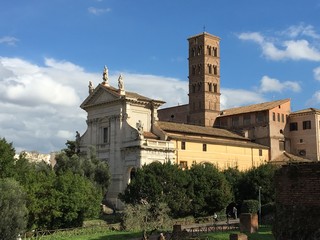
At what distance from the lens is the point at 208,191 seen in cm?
5206

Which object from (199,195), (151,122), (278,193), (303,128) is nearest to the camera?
(278,193)

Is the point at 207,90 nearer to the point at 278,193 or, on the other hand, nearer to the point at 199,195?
the point at 199,195

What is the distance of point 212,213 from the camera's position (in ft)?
174


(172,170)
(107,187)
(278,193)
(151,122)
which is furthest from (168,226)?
(278,193)

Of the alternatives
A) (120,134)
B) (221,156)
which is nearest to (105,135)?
(120,134)

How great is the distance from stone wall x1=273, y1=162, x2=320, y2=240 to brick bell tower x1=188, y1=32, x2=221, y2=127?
235ft

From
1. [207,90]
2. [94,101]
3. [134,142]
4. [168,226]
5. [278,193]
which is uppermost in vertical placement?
Result: [207,90]

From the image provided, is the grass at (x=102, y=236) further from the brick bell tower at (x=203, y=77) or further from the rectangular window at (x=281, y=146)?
the brick bell tower at (x=203, y=77)

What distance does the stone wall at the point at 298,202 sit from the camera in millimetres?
11789

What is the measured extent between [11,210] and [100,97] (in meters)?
32.1

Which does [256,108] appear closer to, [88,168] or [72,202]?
[88,168]

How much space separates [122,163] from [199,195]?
1229cm

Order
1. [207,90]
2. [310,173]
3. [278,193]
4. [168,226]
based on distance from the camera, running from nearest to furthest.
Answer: [310,173] < [278,193] < [168,226] < [207,90]

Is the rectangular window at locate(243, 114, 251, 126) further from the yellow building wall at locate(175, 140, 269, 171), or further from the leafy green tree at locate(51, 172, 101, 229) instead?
the leafy green tree at locate(51, 172, 101, 229)
